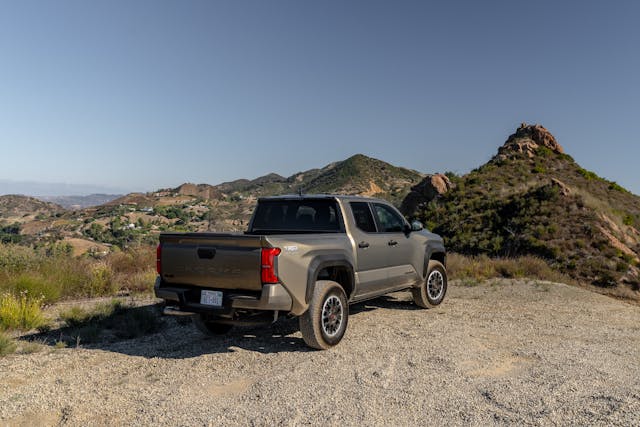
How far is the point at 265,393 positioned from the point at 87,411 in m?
1.54

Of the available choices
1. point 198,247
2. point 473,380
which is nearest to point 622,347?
point 473,380

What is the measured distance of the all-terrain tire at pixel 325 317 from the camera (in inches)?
215

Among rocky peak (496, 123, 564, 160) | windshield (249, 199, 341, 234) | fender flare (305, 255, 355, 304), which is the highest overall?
rocky peak (496, 123, 564, 160)

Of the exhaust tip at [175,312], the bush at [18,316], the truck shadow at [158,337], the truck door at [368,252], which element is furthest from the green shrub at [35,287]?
the truck door at [368,252]

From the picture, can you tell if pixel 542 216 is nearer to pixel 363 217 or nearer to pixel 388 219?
pixel 388 219

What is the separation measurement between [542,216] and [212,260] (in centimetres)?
1888

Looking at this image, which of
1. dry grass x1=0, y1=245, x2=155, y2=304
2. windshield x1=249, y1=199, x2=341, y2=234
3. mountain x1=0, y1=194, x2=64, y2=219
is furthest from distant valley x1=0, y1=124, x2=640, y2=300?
mountain x1=0, y1=194, x2=64, y2=219

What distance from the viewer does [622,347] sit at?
237 inches

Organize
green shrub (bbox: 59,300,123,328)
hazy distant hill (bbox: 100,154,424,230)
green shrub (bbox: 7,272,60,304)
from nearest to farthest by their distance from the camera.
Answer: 1. green shrub (bbox: 59,300,123,328)
2. green shrub (bbox: 7,272,60,304)
3. hazy distant hill (bbox: 100,154,424,230)

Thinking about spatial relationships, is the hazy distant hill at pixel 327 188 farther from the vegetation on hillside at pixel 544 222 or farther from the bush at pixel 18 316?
the bush at pixel 18 316

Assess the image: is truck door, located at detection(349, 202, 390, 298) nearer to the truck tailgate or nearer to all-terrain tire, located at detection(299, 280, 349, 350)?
all-terrain tire, located at detection(299, 280, 349, 350)

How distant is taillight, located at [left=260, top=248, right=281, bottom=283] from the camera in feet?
16.3

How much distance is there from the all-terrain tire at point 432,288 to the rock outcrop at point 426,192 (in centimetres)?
1677

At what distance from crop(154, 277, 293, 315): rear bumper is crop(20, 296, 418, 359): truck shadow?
721mm
